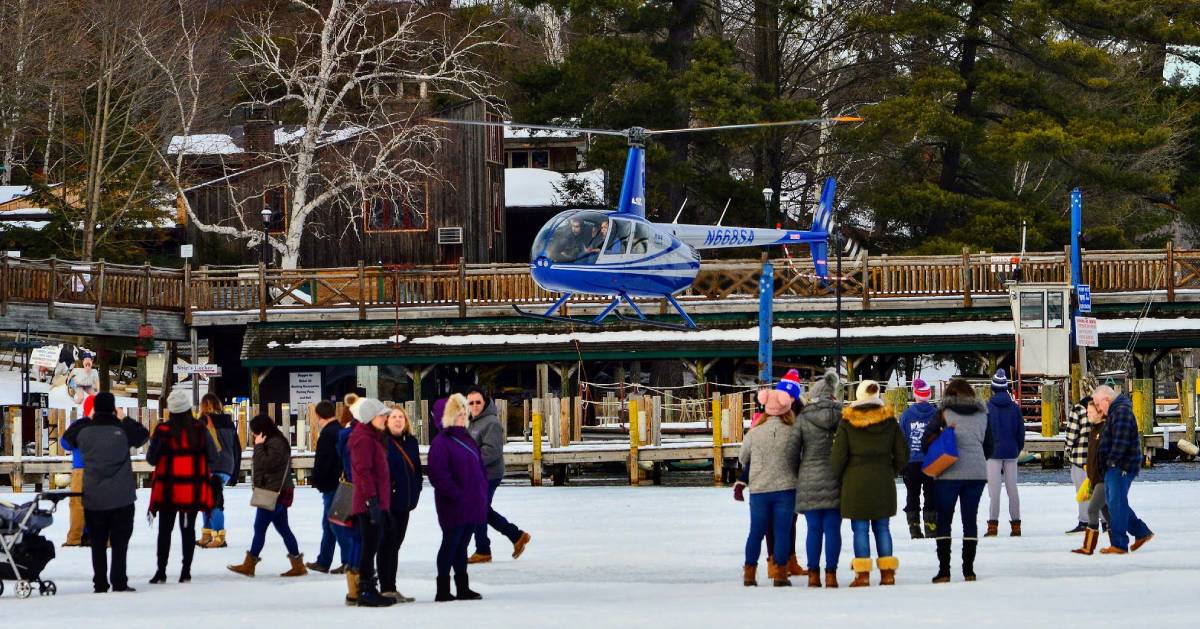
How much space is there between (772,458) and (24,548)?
18.9 ft

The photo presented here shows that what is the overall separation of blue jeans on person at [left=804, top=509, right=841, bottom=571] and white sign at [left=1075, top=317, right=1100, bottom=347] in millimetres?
23702

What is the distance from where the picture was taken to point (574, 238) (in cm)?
2967

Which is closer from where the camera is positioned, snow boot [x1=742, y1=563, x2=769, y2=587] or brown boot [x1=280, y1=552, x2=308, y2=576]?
snow boot [x1=742, y1=563, x2=769, y2=587]

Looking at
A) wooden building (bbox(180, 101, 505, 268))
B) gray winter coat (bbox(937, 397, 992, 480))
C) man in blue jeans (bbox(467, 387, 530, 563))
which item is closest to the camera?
gray winter coat (bbox(937, 397, 992, 480))

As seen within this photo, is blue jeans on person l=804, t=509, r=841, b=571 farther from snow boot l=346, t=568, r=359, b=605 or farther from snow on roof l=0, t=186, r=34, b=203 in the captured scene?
snow on roof l=0, t=186, r=34, b=203

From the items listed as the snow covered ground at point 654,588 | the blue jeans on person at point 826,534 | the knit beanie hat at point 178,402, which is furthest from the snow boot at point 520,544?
the blue jeans on person at point 826,534

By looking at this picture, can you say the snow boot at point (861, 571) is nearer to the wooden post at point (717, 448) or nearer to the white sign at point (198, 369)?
the wooden post at point (717, 448)

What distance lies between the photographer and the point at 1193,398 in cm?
3338

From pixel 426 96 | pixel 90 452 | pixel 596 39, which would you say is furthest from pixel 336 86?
pixel 90 452

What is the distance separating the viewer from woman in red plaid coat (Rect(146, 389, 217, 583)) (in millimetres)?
14766

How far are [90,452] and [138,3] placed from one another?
40.2 m

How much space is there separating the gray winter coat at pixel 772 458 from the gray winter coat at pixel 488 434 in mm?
2893

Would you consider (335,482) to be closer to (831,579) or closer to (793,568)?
(793,568)

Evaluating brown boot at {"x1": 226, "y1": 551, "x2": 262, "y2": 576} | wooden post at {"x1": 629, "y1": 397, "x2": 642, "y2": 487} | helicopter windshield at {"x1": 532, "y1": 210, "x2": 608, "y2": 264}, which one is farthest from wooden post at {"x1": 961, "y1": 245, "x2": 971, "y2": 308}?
brown boot at {"x1": 226, "y1": 551, "x2": 262, "y2": 576}
